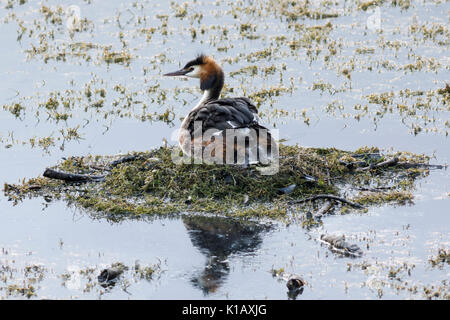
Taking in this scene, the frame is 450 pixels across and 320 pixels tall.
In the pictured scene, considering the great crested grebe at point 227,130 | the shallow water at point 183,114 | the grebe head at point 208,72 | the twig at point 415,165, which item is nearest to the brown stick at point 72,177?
the shallow water at point 183,114

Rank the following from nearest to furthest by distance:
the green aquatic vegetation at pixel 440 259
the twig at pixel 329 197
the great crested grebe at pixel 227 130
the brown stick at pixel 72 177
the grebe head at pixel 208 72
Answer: the green aquatic vegetation at pixel 440 259
the twig at pixel 329 197
the great crested grebe at pixel 227 130
the brown stick at pixel 72 177
the grebe head at pixel 208 72

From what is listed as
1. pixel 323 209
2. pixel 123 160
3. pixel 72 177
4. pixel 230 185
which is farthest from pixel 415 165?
pixel 72 177

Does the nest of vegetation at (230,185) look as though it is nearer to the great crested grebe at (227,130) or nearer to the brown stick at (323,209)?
the brown stick at (323,209)

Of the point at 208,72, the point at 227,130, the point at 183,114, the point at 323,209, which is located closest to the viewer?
the point at 323,209

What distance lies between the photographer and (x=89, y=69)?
749 inches

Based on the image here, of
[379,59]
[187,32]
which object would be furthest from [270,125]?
[187,32]

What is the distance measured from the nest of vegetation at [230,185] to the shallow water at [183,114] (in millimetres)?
294

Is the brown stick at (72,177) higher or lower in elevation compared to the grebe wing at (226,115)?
lower

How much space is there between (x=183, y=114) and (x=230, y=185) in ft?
15.6

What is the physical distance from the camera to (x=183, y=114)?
16.0 meters

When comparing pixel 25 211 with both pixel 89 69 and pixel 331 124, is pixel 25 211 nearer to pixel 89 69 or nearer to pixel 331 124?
pixel 331 124

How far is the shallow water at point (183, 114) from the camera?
29.4ft

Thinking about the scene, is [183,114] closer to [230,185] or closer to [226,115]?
[226,115]

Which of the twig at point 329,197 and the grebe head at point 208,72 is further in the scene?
the grebe head at point 208,72
